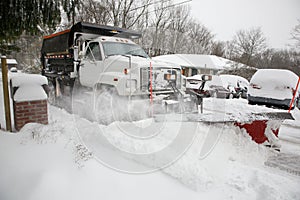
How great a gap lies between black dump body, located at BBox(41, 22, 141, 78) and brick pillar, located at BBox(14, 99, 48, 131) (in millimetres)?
3275

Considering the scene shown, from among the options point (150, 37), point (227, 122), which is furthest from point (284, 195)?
point (150, 37)

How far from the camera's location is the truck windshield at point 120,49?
18.5ft

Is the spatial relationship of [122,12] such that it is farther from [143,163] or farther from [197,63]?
[143,163]

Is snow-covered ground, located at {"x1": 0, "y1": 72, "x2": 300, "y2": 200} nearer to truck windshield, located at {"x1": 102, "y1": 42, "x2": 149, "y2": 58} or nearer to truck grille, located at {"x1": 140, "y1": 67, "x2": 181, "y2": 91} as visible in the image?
truck grille, located at {"x1": 140, "y1": 67, "x2": 181, "y2": 91}

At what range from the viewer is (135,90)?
470cm

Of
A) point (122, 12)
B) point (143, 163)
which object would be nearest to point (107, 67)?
point (143, 163)

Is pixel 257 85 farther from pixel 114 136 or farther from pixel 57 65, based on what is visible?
pixel 57 65

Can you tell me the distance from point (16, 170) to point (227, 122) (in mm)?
3146

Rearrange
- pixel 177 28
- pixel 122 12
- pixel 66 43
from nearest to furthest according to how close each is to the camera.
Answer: pixel 66 43 < pixel 122 12 < pixel 177 28

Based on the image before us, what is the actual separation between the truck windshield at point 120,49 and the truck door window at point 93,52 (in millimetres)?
236

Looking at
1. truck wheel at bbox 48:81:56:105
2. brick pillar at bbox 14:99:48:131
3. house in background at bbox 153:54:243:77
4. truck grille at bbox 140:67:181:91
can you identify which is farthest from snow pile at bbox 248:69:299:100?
house in background at bbox 153:54:243:77

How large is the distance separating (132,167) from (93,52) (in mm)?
4332

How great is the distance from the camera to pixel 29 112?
3.56 metres

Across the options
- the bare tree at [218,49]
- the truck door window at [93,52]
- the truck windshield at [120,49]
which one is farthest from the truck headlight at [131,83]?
the bare tree at [218,49]
